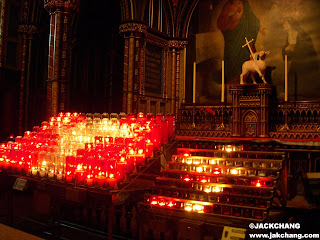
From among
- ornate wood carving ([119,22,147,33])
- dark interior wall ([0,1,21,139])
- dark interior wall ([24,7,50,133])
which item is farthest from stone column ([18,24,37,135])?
ornate wood carving ([119,22,147,33])

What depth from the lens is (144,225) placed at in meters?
4.70

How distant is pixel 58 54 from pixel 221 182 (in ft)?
18.3

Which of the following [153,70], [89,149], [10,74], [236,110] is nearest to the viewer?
[89,149]

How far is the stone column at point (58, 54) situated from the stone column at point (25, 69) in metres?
2.90

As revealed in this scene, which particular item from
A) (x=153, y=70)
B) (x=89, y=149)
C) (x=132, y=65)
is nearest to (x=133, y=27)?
(x=132, y=65)

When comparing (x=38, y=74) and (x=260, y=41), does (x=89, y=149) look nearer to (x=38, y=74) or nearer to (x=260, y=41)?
(x=260, y=41)

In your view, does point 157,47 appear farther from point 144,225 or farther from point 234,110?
point 144,225

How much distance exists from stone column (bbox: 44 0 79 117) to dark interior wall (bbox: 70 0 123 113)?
10.1 ft

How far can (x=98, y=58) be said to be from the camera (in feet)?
38.2

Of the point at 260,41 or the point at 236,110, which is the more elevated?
the point at 260,41

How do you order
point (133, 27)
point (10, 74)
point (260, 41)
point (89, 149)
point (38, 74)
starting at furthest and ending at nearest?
point (38, 74)
point (10, 74)
point (260, 41)
point (133, 27)
point (89, 149)

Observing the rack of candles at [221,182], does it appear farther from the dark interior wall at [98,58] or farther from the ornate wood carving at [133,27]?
the dark interior wall at [98,58]

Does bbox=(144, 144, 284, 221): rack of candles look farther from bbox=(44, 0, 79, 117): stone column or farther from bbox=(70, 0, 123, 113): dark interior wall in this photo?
bbox=(70, 0, 123, 113): dark interior wall

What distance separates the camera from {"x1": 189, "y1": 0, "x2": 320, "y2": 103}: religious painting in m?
8.78
